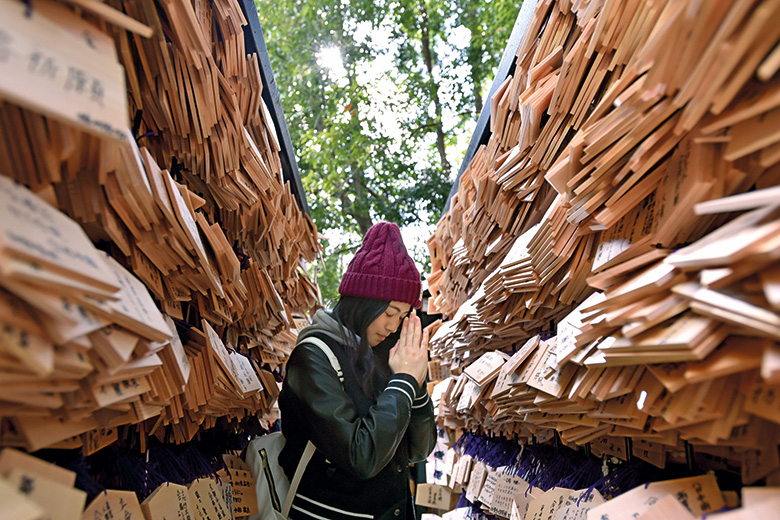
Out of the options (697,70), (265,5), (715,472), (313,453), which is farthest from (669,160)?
(265,5)

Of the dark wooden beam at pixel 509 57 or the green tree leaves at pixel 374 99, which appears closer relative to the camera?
the dark wooden beam at pixel 509 57

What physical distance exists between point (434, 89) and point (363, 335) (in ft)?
23.0

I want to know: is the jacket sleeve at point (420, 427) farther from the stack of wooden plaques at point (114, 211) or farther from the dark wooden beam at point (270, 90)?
the dark wooden beam at point (270, 90)

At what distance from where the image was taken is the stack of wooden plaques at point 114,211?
1.86ft

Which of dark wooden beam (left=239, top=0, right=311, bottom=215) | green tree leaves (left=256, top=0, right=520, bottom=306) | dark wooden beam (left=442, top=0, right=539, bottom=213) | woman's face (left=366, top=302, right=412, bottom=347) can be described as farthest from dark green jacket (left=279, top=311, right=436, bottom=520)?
green tree leaves (left=256, top=0, right=520, bottom=306)

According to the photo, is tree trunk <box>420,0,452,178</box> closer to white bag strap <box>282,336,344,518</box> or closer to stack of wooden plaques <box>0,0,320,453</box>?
stack of wooden plaques <box>0,0,320,453</box>

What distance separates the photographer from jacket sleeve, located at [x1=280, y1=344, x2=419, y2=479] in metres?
1.47

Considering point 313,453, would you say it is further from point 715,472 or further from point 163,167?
point 715,472

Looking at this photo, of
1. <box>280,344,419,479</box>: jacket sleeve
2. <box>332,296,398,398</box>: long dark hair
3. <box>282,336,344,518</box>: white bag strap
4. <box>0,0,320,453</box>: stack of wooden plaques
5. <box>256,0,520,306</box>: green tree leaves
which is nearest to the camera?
<box>0,0,320,453</box>: stack of wooden plaques

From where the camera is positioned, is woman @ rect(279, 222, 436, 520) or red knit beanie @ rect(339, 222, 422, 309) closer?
woman @ rect(279, 222, 436, 520)

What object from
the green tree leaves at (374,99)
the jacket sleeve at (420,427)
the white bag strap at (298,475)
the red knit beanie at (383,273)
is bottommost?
the white bag strap at (298,475)

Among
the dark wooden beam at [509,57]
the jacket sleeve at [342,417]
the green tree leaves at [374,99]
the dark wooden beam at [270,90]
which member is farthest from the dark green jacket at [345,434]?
the green tree leaves at [374,99]

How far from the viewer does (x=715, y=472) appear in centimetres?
89

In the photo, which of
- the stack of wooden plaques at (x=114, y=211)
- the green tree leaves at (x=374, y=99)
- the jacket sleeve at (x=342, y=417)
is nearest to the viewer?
the stack of wooden plaques at (x=114, y=211)
